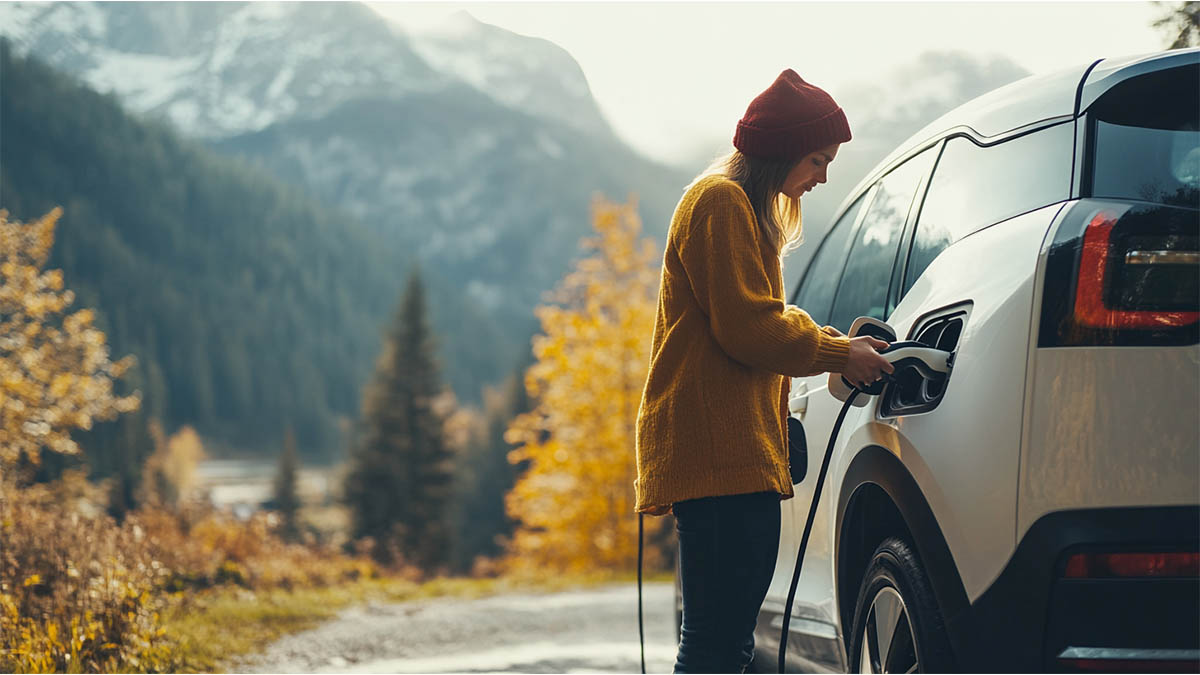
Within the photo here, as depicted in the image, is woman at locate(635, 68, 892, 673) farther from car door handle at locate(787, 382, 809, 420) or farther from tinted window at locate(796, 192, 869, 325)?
tinted window at locate(796, 192, 869, 325)

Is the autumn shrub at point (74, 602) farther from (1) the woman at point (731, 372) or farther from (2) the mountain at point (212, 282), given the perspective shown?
(2) the mountain at point (212, 282)

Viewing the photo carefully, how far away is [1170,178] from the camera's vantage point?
2.00m

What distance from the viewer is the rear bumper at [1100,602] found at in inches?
72.7

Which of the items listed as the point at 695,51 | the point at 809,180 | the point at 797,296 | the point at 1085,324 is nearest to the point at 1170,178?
the point at 1085,324

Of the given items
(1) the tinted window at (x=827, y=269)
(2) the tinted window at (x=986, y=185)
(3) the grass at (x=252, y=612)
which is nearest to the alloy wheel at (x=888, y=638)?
(2) the tinted window at (x=986, y=185)

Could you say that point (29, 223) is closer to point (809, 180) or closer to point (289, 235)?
point (809, 180)

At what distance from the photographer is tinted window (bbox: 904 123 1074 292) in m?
2.17

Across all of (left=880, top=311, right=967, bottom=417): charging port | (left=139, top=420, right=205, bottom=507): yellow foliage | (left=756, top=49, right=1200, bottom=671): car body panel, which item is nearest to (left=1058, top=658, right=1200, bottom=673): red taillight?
(left=756, top=49, right=1200, bottom=671): car body panel

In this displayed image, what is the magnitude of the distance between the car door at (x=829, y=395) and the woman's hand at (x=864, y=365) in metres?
0.41

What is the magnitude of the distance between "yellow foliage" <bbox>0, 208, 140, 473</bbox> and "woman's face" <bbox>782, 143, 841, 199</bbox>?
51.0 ft

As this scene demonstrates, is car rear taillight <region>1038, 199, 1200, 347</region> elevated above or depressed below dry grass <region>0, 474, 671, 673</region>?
above

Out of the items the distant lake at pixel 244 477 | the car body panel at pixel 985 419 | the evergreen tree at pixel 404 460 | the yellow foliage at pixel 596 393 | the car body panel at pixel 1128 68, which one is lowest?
the distant lake at pixel 244 477

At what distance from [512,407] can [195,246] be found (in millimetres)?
123223

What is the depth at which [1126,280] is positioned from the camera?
75.0 inches
